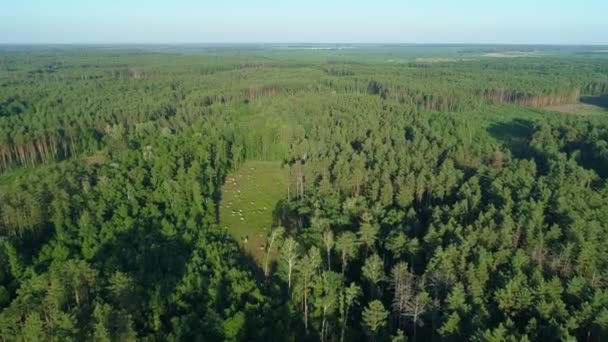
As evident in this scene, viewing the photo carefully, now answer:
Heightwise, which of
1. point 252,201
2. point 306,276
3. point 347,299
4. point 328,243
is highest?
point 328,243

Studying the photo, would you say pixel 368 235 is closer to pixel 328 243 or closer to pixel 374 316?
pixel 328 243

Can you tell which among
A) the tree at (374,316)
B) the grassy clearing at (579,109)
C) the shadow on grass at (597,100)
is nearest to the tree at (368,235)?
the tree at (374,316)

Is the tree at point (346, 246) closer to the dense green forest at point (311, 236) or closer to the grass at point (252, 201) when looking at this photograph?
the dense green forest at point (311, 236)

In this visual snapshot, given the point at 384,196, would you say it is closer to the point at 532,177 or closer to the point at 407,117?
the point at 532,177

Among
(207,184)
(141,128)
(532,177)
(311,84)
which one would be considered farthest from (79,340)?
(311,84)

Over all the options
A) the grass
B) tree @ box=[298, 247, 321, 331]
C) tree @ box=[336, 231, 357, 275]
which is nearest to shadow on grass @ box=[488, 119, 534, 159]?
the grass

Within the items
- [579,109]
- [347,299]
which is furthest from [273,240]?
[579,109]
